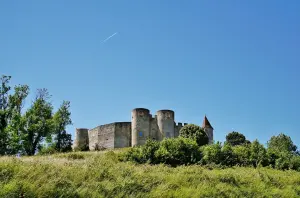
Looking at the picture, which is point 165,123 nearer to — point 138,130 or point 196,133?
point 138,130

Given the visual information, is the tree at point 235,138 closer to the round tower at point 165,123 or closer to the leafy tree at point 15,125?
the round tower at point 165,123

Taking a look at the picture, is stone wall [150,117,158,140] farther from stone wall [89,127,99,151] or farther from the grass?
the grass

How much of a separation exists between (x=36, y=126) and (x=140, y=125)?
1099cm

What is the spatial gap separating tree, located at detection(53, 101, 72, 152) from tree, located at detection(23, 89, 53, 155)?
131 cm

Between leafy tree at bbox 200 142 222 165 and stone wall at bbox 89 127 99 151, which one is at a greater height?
stone wall at bbox 89 127 99 151

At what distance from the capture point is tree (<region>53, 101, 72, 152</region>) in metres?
42.1

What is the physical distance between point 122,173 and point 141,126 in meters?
26.0

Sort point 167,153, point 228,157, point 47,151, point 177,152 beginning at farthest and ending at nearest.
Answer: point 47,151
point 228,157
point 177,152
point 167,153

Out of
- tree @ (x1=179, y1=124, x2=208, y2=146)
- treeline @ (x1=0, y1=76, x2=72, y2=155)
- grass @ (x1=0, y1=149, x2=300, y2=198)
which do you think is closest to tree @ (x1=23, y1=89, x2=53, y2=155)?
treeline @ (x1=0, y1=76, x2=72, y2=155)

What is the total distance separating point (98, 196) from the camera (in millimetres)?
9812

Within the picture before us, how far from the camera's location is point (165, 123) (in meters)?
39.3

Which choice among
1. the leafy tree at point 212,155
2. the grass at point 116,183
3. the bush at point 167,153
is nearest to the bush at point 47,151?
the bush at point 167,153

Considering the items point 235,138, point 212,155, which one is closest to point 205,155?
point 212,155

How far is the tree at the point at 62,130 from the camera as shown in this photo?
4206cm
